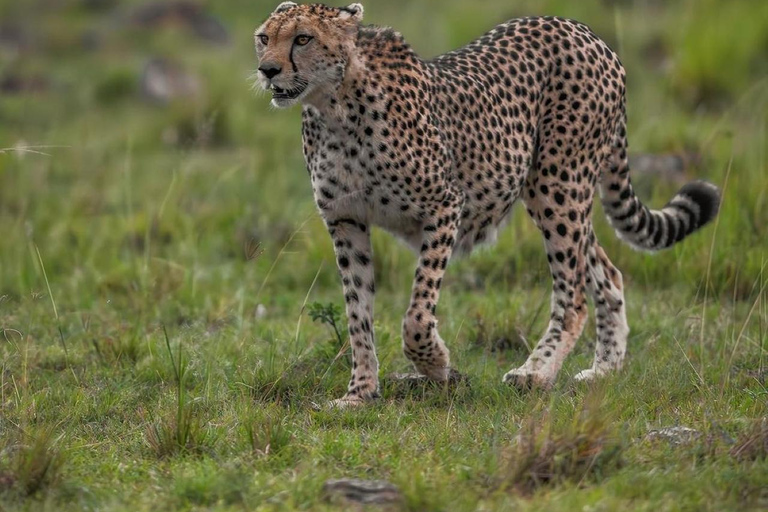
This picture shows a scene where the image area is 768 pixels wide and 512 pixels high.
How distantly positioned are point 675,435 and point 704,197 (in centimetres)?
159

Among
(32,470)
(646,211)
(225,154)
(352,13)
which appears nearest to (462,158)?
(352,13)

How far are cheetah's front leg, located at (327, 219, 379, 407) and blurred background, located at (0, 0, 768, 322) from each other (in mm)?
108

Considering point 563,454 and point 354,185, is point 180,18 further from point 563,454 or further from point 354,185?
point 563,454

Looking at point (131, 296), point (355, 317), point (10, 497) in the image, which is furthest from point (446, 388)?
point (131, 296)

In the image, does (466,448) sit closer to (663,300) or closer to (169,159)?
(663,300)

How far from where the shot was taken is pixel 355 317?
4.58 metres

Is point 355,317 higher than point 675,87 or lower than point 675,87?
lower

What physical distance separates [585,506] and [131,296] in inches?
117

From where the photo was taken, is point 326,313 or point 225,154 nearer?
point 326,313

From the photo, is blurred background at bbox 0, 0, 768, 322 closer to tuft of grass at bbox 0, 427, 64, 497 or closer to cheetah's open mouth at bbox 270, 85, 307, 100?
cheetah's open mouth at bbox 270, 85, 307, 100

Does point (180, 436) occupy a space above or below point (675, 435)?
below

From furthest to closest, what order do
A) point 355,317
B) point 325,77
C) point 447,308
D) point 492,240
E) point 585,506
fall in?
1. point 447,308
2. point 492,240
3. point 355,317
4. point 325,77
5. point 585,506

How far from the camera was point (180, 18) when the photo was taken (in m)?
11.9

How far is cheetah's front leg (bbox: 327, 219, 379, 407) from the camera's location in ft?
14.9
